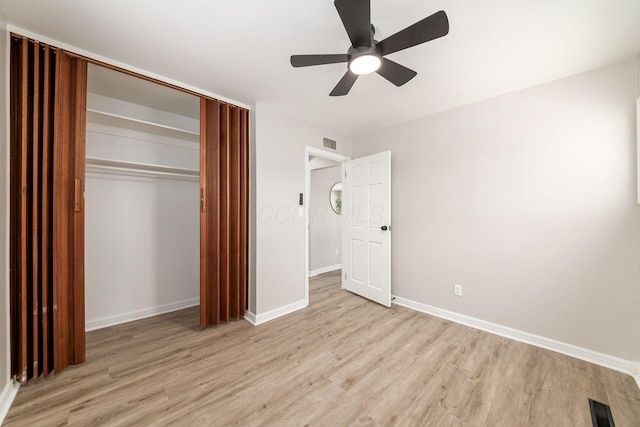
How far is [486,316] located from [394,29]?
2.90m

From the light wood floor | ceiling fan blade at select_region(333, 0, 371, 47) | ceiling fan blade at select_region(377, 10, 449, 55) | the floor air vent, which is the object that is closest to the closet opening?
the light wood floor

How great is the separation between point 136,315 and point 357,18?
360cm

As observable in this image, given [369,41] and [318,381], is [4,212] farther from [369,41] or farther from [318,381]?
[369,41]

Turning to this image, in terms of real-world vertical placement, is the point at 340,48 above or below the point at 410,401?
above

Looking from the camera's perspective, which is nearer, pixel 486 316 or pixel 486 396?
pixel 486 396

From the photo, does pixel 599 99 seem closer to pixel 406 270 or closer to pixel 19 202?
pixel 406 270

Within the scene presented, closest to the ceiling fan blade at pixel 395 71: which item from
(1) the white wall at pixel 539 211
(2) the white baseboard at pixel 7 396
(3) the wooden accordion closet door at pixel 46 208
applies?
(1) the white wall at pixel 539 211

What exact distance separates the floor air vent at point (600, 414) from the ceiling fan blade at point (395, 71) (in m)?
2.49

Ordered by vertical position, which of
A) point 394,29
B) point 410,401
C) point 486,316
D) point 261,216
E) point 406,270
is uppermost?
point 394,29

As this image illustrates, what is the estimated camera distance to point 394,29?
63.2 inches

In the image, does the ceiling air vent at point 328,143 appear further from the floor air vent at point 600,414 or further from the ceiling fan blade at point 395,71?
the floor air vent at point 600,414

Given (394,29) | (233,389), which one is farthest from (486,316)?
(394,29)

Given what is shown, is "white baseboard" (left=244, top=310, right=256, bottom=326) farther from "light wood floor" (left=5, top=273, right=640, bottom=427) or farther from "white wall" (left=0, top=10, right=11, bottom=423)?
"white wall" (left=0, top=10, right=11, bottom=423)

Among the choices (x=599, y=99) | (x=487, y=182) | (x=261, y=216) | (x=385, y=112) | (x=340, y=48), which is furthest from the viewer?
(x=385, y=112)
